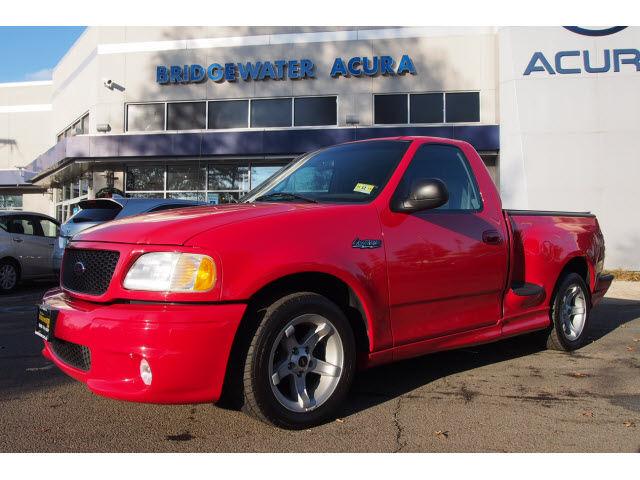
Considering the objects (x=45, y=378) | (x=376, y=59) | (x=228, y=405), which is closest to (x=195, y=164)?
(x=376, y=59)

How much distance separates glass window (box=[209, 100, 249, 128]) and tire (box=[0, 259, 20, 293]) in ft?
32.1

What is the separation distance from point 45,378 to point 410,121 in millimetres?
15084

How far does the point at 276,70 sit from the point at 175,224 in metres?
16.1

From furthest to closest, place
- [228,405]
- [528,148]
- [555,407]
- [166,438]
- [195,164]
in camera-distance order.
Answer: [195,164] → [528,148] → [555,407] → [228,405] → [166,438]

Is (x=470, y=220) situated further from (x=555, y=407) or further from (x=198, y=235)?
(x=198, y=235)

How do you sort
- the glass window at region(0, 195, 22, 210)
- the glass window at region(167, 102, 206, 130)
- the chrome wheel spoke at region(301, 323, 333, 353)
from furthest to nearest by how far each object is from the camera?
the glass window at region(0, 195, 22, 210)
the glass window at region(167, 102, 206, 130)
the chrome wheel spoke at region(301, 323, 333, 353)

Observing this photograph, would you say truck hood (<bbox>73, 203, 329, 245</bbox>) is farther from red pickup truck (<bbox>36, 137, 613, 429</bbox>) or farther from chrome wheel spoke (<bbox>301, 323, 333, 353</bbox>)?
chrome wheel spoke (<bbox>301, 323, 333, 353</bbox>)

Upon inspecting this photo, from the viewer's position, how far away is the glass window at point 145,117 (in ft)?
62.2

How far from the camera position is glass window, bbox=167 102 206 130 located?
732 inches

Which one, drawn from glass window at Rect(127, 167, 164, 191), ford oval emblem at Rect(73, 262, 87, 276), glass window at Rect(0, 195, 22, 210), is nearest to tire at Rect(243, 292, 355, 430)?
ford oval emblem at Rect(73, 262, 87, 276)

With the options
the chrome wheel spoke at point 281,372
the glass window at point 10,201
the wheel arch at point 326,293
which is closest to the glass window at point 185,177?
the wheel arch at point 326,293

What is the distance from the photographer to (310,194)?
3.80 meters

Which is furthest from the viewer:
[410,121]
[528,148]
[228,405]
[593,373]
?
[410,121]

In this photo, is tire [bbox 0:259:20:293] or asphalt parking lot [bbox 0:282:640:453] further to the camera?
tire [bbox 0:259:20:293]
